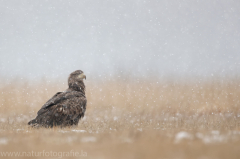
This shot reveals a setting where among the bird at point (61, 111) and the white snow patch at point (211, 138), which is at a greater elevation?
the bird at point (61, 111)

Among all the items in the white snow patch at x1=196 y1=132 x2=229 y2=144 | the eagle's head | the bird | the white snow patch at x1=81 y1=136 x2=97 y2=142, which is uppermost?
the eagle's head

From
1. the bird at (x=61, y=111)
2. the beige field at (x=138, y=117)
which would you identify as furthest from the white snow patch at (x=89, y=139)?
the bird at (x=61, y=111)

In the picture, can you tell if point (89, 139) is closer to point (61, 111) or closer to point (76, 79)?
point (61, 111)

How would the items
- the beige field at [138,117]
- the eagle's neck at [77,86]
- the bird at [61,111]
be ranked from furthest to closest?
the eagle's neck at [77,86] < the bird at [61,111] < the beige field at [138,117]

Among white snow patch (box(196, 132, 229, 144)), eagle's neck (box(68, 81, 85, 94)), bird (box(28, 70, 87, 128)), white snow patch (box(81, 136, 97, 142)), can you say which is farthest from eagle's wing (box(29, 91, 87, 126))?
white snow patch (box(196, 132, 229, 144))

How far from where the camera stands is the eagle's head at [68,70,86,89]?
360 inches

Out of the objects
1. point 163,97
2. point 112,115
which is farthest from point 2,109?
point 163,97

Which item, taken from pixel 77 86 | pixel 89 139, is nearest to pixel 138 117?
pixel 77 86

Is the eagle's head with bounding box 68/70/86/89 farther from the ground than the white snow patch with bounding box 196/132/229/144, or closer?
farther from the ground

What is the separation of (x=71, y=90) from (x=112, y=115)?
11.4ft

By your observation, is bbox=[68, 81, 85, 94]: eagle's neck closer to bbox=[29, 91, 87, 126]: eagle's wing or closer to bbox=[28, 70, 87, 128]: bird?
bbox=[28, 70, 87, 128]: bird

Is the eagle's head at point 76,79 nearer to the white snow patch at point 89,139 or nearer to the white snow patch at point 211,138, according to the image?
the white snow patch at point 89,139

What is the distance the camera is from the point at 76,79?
9234 mm

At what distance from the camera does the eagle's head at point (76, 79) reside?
914 cm
